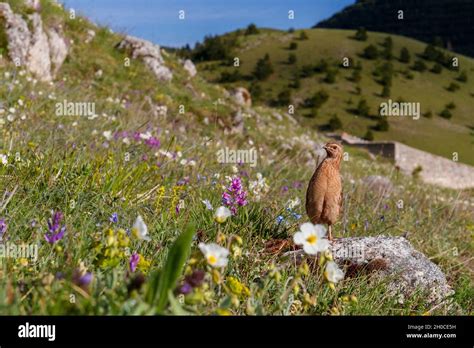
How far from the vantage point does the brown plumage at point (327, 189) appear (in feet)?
12.7

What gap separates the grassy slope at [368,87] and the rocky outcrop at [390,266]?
5218 centimetres

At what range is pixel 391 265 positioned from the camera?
149 inches

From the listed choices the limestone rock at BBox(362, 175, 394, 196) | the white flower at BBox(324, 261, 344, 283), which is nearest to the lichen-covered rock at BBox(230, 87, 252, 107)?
the limestone rock at BBox(362, 175, 394, 196)

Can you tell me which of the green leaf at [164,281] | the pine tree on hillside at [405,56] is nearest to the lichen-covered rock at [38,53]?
the green leaf at [164,281]

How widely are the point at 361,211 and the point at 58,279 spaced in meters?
4.45

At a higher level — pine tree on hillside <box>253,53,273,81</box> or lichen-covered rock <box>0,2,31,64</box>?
pine tree on hillside <box>253,53,273,81</box>

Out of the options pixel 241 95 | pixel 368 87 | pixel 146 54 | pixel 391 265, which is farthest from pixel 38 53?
pixel 368 87

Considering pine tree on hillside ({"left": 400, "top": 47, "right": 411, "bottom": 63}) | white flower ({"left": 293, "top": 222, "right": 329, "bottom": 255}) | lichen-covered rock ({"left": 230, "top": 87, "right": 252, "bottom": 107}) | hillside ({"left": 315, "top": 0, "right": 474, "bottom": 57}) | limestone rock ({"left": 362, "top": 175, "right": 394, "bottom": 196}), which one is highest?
hillside ({"left": 315, "top": 0, "right": 474, "bottom": 57})

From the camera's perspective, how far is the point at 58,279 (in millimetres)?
1799

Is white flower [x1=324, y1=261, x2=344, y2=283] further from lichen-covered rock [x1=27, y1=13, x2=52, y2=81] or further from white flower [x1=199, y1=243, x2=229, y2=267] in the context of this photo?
lichen-covered rock [x1=27, y1=13, x2=52, y2=81]

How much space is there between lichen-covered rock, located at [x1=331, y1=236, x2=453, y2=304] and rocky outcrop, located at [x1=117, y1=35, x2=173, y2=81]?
13884 mm

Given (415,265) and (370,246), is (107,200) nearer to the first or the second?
(370,246)

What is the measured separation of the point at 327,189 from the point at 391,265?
2.21ft

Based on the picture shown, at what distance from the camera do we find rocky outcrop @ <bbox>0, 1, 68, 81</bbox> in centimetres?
1062
